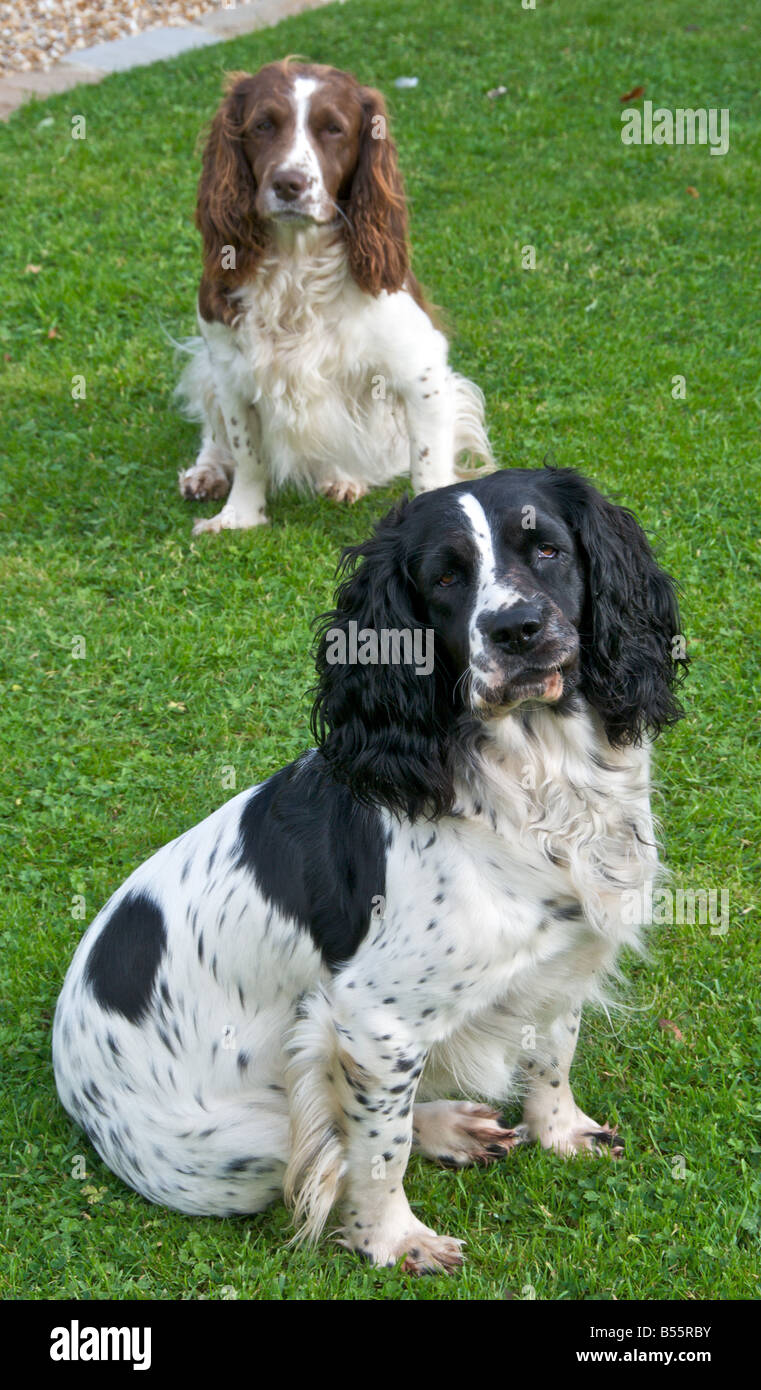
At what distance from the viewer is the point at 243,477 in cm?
604

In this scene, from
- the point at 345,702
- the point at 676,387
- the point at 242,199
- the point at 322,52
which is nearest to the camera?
the point at 345,702

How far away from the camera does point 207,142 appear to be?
18.1 feet

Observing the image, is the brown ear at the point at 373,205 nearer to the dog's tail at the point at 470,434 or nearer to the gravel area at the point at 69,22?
the dog's tail at the point at 470,434

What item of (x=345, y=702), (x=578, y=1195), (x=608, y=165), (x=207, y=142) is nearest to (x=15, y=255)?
(x=207, y=142)

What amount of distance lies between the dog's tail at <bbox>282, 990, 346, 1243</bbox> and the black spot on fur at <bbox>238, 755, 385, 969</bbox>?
17cm

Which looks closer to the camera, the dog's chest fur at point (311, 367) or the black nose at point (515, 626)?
the black nose at point (515, 626)

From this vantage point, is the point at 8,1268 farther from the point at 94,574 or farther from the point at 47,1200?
the point at 94,574

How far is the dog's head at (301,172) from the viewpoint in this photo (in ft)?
17.0

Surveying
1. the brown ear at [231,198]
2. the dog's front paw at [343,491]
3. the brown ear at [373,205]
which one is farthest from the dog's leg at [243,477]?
the brown ear at [373,205]

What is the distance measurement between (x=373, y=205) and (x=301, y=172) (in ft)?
1.04

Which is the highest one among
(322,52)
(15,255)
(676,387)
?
(322,52)

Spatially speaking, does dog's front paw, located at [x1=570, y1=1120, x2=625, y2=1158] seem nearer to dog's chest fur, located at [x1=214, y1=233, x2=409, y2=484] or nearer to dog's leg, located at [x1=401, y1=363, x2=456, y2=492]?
dog's leg, located at [x1=401, y1=363, x2=456, y2=492]

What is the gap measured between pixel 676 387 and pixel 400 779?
4359 mm

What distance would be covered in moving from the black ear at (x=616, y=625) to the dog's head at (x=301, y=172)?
106 inches
